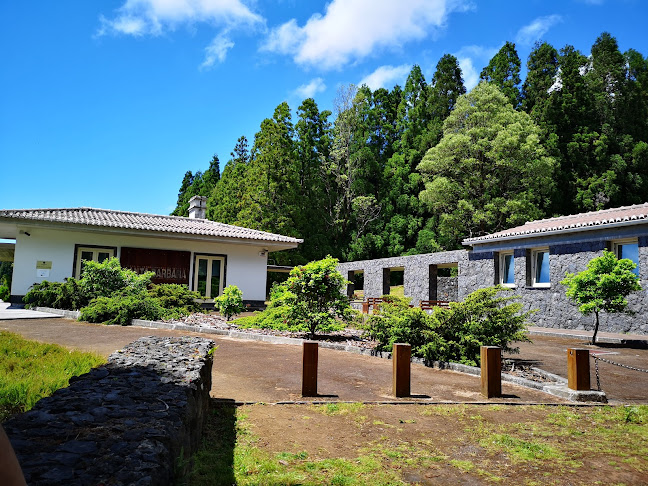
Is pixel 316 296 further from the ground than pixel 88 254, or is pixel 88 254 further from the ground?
pixel 88 254

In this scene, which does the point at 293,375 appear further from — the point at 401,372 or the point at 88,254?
the point at 88,254

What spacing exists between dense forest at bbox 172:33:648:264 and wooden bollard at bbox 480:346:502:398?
25.0m

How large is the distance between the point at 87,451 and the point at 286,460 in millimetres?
1940

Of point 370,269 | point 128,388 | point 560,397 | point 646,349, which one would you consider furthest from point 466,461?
point 370,269

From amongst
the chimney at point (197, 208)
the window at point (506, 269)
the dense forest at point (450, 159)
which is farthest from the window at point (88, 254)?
the window at point (506, 269)

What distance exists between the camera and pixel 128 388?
3.43 m

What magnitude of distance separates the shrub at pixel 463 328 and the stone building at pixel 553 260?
825 cm

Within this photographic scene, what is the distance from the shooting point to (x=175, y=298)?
1526 centimetres

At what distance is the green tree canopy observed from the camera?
2986 centimetres

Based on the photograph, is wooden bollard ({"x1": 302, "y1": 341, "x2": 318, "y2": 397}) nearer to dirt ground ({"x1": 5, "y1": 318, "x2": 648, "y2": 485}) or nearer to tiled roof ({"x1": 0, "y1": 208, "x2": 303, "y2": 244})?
dirt ground ({"x1": 5, "y1": 318, "x2": 648, "y2": 485})

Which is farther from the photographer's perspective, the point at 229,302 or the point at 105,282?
the point at 105,282

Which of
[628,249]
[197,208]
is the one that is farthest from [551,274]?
[197,208]

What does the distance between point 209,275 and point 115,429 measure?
1860 centimetres

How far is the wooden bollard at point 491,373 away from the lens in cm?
609
